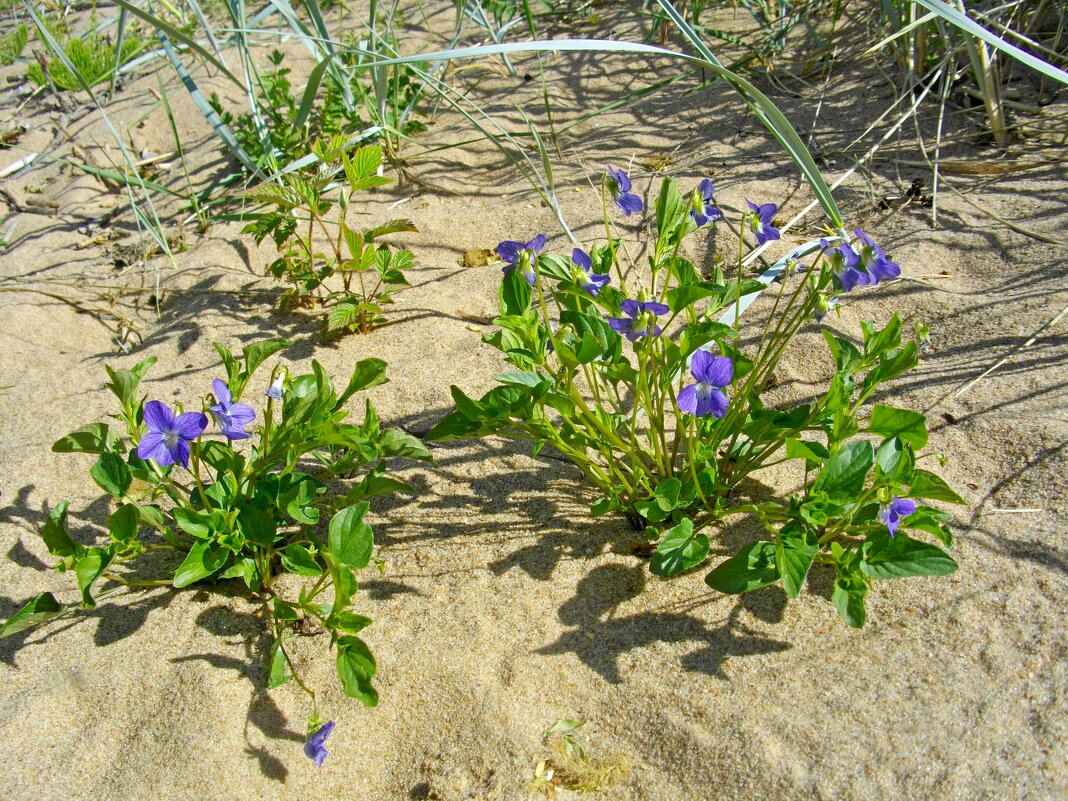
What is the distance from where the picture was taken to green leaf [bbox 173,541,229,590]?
1594 millimetres

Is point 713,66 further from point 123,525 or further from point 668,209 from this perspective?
point 123,525

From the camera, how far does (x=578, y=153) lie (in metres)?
3.32

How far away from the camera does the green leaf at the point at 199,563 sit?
1594 millimetres

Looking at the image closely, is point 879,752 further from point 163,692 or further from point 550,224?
point 550,224

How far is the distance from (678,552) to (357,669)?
2.05 ft

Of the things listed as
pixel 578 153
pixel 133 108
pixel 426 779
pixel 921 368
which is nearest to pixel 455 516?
pixel 426 779

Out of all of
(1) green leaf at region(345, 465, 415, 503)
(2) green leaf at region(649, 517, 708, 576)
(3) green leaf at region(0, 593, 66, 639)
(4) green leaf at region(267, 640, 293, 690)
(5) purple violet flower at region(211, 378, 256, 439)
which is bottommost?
(2) green leaf at region(649, 517, 708, 576)

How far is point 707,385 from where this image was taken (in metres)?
1.47

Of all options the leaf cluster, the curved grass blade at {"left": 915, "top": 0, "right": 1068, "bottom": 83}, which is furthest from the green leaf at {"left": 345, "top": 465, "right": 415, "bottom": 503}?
the curved grass blade at {"left": 915, "top": 0, "right": 1068, "bottom": 83}

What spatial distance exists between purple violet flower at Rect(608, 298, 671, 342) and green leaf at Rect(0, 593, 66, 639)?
1.22 meters

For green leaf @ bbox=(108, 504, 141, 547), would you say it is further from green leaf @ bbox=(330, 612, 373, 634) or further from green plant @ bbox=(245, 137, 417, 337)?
green plant @ bbox=(245, 137, 417, 337)

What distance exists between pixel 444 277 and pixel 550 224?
0.42 m

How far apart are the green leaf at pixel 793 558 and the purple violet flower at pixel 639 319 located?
1.45 feet

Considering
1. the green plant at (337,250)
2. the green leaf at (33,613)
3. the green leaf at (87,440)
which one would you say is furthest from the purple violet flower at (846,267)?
the green leaf at (33,613)
